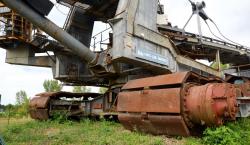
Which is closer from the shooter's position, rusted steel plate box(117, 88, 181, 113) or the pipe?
rusted steel plate box(117, 88, 181, 113)

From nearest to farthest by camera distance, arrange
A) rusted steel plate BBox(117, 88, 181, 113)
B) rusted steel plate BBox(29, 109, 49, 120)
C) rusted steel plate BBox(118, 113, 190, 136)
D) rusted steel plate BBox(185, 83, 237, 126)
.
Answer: rusted steel plate BBox(185, 83, 237, 126)
rusted steel plate BBox(118, 113, 190, 136)
rusted steel plate BBox(117, 88, 181, 113)
rusted steel plate BBox(29, 109, 49, 120)

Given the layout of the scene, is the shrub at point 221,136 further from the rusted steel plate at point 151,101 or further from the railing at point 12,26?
the railing at point 12,26

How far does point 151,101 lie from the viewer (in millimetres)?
7434

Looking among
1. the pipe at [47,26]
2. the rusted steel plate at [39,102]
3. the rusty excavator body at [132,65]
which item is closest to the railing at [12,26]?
the rusty excavator body at [132,65]

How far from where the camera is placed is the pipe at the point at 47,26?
11031mm

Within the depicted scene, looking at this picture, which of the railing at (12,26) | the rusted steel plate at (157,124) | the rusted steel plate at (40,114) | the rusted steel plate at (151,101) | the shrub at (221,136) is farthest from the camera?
the railing at (12,26)

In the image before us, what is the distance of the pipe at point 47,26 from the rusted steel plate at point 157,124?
14.8ft

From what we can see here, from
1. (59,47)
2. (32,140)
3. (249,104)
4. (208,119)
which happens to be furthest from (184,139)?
(59,47)

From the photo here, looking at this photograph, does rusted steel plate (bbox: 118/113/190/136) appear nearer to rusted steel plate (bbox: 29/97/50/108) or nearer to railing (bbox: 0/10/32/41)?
rusted steel plate (bbox: 29/97/50/108)

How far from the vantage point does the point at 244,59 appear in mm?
20391

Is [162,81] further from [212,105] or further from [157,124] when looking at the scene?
[212,105]

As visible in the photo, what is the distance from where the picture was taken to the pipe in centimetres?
1103

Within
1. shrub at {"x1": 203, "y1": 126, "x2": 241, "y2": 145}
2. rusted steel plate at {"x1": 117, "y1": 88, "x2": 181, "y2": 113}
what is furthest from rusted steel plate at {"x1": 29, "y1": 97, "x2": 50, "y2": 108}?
shrub at {"x1": 203, "y1": 126, "x2": 241, "y2": 145}

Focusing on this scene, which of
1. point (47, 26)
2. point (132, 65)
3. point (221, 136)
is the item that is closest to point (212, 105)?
point (221, 136)
